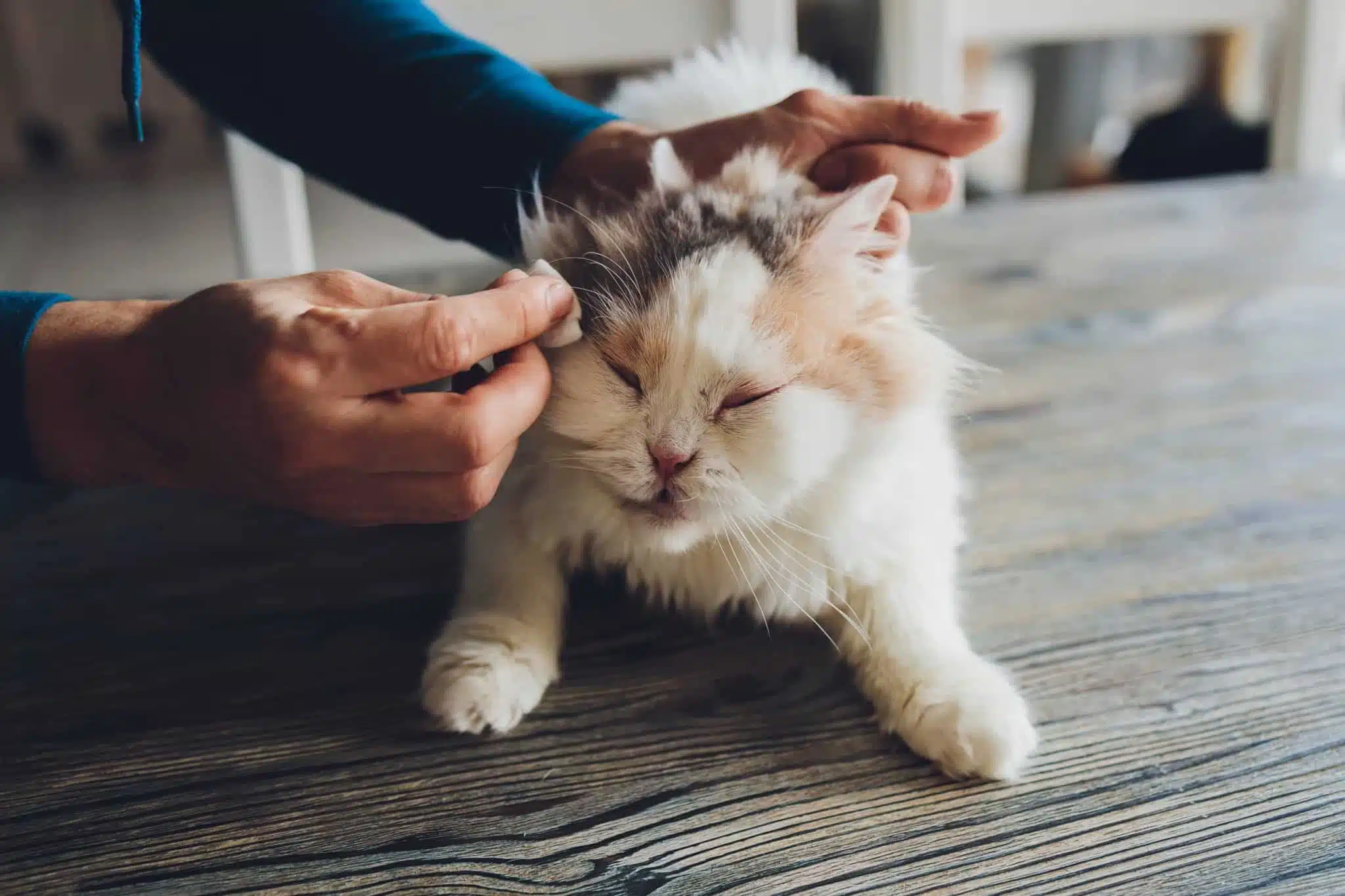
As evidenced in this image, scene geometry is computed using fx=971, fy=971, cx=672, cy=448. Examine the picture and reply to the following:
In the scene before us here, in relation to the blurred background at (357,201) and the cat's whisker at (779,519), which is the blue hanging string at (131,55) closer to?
the cat's whisker at (779,519)

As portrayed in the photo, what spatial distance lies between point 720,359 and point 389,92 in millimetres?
764

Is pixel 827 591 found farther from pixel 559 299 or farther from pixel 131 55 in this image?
pixel 131 55

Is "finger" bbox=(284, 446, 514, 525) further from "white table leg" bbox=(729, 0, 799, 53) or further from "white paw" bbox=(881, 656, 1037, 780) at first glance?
"white table leg" bbox=(729, 0, 799, 53)

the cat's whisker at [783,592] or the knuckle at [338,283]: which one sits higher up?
the knuckle at [338,283]

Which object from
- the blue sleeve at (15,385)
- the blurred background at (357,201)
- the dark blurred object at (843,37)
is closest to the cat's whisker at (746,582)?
the blue sleeve at (15,385)

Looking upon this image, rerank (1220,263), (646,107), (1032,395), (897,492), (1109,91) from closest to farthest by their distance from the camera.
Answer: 1. (897,492)
2. (646,107)
3. (1032,395)
4. (1220,263)
5. (1109,91)

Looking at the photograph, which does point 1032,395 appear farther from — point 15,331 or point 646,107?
point 15,331

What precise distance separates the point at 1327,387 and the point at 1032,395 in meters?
0.49

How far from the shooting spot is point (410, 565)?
121 centimetres

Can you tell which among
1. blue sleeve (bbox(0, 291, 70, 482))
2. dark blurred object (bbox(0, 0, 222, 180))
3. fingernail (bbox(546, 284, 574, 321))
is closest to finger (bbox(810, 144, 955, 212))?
fingernail (bbox(546, 284, 574, 321))

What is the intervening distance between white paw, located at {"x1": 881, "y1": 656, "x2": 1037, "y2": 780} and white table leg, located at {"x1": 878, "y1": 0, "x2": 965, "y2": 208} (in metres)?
2.18

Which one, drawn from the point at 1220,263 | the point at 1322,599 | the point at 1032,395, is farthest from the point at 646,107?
the point at 1220,263

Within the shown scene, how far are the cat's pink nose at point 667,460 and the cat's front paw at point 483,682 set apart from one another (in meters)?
0.25

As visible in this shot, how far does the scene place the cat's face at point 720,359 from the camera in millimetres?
825
